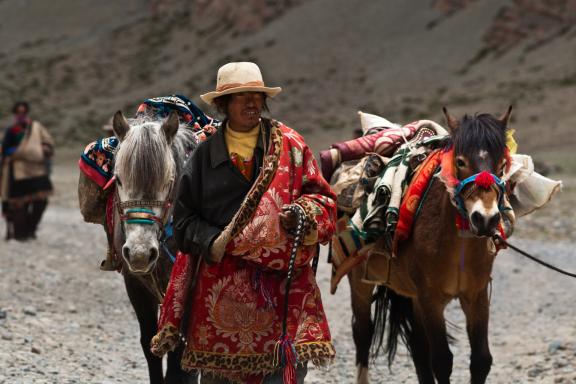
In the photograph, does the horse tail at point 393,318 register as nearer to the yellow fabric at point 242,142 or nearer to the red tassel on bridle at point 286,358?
the red tassel on bridle at point 286,358

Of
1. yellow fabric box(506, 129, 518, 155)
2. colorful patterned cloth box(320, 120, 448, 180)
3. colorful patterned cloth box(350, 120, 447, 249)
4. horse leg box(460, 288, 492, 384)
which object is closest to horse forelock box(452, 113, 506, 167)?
yellow fabric box(506, 129, 518, 155)

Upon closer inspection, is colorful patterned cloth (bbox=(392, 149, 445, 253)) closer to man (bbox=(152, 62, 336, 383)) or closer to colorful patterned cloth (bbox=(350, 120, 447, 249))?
colorful patterned cloth (bbox=(350, 120, 447, 249))

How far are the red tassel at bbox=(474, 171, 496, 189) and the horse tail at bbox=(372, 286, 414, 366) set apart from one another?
2177 millimetres

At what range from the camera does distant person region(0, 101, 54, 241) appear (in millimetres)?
14828

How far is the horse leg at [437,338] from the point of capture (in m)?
5.98

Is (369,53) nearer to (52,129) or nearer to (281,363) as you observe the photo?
(52,129)

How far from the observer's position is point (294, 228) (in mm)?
4551

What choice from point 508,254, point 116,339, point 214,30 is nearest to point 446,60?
point 214,30

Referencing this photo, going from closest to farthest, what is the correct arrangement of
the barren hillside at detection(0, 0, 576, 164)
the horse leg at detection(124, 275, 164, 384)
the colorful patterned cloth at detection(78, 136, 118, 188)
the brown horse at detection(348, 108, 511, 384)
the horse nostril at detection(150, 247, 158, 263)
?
the horse nostril at detection(150, 247, 158, 263), the brown horse at detection(348, 108, 511, 384), the horse leg at detection(124, 275, 164, 384), the colorful patterned cloth at detection(78, 136, 118, 188), the barren hillside at detection(0, 0, 576, 164)

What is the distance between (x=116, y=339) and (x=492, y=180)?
4274mm

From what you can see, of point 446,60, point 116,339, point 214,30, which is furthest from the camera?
point 214,30

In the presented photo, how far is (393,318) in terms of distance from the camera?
7395mm

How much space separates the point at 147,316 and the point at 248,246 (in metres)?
1.42

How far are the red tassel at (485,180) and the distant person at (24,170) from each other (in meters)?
10.5
